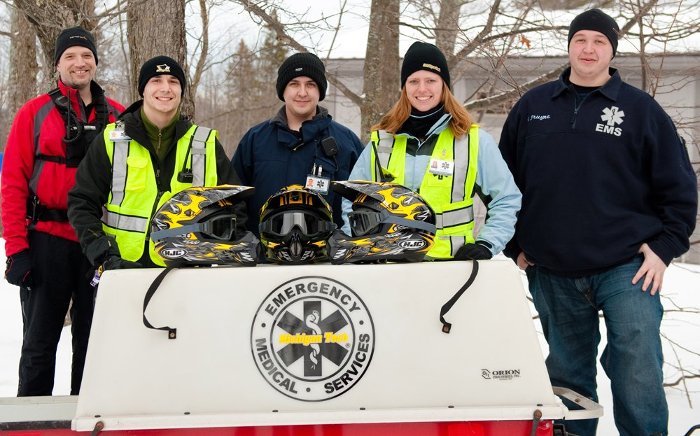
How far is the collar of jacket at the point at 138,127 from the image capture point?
4004 mm

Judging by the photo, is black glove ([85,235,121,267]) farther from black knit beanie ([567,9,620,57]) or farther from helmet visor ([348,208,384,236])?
black knit beanie ([567,9,620,57])

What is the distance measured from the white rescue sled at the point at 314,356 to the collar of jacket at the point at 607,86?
4.86 ft

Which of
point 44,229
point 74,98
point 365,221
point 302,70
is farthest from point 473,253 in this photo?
point 74,98

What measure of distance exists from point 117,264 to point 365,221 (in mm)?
1099

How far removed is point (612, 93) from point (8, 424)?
317 centimetres

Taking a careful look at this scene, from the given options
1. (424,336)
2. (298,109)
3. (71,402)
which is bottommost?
(71,402)

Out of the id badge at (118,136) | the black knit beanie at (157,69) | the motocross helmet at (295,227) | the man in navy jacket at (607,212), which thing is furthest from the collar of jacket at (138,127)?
the man in navy jacket at (607,212)

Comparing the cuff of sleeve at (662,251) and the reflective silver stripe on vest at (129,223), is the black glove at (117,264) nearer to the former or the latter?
the reflective silver stripe on vest at (129,223)

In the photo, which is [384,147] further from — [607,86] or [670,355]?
[670,355]

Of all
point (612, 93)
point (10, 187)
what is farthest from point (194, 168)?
point (612, 93)

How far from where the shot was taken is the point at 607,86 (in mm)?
3961

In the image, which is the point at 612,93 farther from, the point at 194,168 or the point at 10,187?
the point at 10,187

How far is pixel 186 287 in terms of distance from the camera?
Answer: 9.66 ft

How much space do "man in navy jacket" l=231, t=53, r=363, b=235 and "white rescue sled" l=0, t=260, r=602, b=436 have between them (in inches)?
60.1
